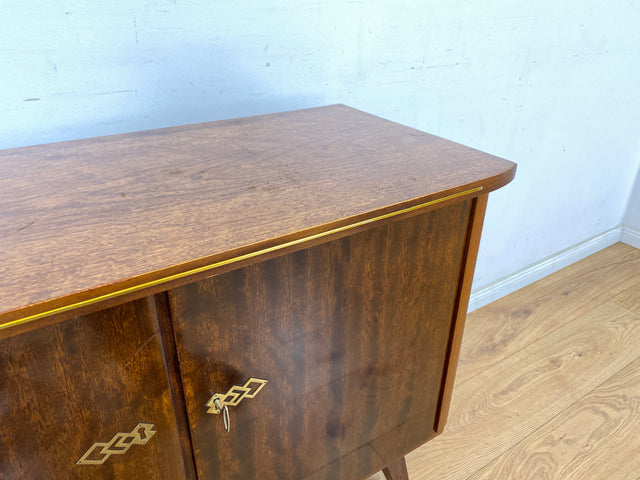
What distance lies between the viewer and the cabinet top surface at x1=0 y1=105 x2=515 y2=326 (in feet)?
1.41

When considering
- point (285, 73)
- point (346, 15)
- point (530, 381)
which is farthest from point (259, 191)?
point (530, 381)

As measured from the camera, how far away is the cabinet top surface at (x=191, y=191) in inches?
16.9

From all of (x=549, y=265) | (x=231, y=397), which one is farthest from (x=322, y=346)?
(x=549, y=265)

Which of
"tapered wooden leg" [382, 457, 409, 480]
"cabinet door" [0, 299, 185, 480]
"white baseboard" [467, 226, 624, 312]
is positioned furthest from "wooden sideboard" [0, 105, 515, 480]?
"white baseboard" [467, 226, 624, 312]

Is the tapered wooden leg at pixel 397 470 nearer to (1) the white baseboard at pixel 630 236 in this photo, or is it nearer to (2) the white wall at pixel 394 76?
(2) the white wall at pixel 394 76

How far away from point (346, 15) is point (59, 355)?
0.78 metres

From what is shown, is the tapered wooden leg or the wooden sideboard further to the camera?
the tapered wooden leg

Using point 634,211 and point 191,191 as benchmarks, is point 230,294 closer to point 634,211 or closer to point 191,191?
point 191,191

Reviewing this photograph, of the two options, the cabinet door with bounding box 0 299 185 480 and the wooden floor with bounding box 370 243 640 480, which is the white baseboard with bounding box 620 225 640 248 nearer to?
the wooden floor with bounding box 370 243 640 480

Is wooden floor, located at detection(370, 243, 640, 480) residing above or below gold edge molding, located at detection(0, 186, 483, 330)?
below

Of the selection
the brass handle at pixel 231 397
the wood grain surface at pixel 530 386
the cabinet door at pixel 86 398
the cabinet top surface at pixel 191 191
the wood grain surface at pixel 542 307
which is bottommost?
the wood grain surface at pixel 542 307

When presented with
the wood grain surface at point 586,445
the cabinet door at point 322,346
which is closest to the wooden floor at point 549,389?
the wood grain surface at point 586,445

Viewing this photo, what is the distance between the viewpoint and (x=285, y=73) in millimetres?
924

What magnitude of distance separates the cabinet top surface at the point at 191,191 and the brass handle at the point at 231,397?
0.61ft
